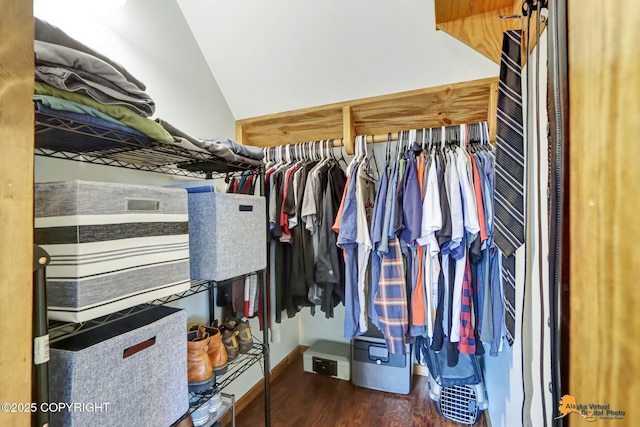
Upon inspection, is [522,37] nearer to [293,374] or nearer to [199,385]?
[199,385]

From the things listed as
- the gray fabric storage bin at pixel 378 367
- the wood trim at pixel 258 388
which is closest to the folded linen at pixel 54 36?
the wood trim at pixel 258 388

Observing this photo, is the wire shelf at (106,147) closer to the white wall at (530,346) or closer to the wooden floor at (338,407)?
the white wall at (530,346)

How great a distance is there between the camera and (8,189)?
35 centimetres

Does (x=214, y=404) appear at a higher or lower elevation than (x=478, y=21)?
lower

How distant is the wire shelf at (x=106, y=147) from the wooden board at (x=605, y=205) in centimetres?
90

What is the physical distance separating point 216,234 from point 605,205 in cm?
97

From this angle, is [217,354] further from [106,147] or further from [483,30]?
[483,30]


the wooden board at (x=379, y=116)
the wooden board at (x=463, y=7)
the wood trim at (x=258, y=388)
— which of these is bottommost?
the wood trim at (x=258, y=388)

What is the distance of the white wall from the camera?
50 centimetres

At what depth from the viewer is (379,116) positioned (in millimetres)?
1656

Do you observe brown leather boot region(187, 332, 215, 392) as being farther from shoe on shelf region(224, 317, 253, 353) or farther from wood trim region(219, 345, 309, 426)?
wood trim region(219, 345, 309, 426)

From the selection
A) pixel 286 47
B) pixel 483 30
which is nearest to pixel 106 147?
pixel 286 47

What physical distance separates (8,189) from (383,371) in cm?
203

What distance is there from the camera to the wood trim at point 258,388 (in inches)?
62.7
